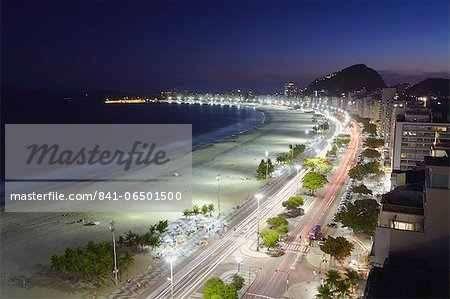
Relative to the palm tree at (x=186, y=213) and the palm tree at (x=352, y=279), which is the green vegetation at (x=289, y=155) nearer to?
the palm tree at (x=186, y=213)

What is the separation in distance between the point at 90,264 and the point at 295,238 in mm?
16391

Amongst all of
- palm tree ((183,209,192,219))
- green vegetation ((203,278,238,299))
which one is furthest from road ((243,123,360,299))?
palm tree ((183,209,192,219))

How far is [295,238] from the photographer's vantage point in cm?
3547

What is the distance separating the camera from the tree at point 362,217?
34.6m

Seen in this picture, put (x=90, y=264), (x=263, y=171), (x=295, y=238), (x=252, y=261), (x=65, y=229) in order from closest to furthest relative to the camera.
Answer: (x=90, y=264)
(x=252, y=261)
(x=295, y=238)
(x=65, y=229)
(x=263, y=171)

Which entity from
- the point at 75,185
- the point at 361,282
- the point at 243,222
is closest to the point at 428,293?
the point at 361,282

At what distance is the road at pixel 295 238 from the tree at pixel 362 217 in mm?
3623

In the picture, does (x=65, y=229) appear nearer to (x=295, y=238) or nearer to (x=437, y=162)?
(x=295, y=238)

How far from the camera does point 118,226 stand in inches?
1550

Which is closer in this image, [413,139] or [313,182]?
[313,182]

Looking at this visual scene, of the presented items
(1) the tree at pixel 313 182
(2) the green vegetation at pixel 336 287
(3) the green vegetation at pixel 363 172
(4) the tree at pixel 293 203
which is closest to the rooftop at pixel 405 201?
(2) the green vegetation at pixel 336 287

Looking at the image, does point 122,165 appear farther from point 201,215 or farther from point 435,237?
point 435,237

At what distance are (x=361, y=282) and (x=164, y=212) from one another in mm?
21884

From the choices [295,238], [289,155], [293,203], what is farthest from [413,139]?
[295,238]
